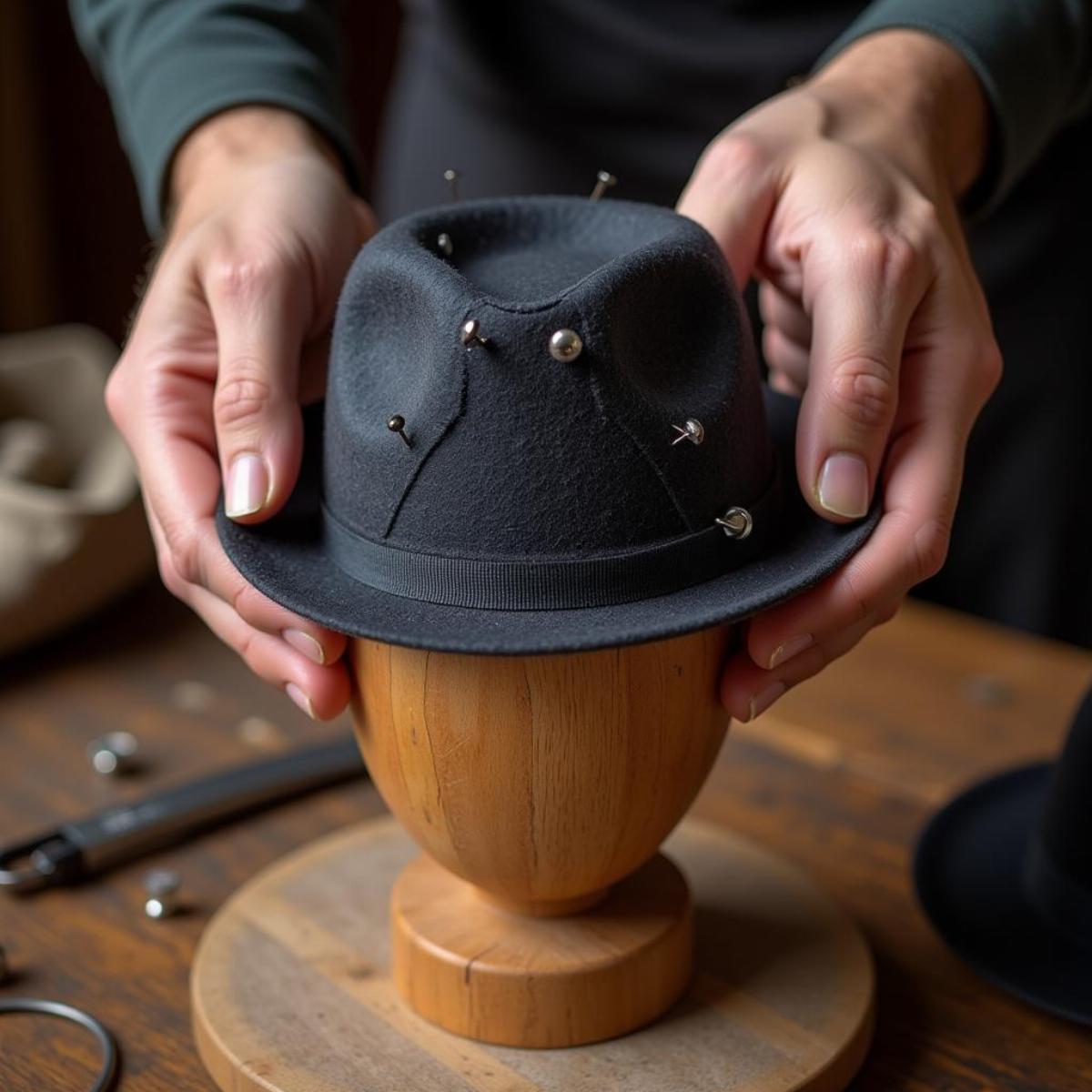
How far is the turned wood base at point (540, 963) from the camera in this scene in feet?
2.39

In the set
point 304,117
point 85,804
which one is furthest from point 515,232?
point 85,804

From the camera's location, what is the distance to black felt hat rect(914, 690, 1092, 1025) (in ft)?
2.62

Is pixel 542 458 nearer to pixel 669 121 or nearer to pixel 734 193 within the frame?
pixel 734 193

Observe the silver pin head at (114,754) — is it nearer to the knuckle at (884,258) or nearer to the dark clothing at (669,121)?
the dark clothing at (669,121)

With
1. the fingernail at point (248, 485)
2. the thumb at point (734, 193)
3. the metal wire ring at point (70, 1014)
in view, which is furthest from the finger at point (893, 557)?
the metal wire ring at point (70, 1014)

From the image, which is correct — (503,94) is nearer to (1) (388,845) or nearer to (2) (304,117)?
(2) (304,117)

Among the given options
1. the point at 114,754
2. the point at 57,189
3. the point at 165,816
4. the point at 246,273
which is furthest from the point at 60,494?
the point at 57,189

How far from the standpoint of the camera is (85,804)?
0.99m

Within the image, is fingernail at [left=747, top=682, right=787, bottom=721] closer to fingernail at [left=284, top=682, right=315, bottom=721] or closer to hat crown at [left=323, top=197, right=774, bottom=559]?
hat crown at [left=323, top=197, right=774, bottom=559]

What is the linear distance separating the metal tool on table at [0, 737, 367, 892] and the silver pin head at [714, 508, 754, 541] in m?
0.44

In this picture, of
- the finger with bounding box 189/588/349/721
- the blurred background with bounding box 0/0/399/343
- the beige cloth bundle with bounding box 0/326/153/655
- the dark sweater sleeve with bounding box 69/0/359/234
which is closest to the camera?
the finger with bounding box 189/588/349/721

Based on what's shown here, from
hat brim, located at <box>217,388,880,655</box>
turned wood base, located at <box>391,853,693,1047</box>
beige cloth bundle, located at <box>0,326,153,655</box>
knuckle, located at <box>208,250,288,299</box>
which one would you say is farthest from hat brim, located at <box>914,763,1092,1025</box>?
beige cloth bundle, located at <box>0,326,153,655</box>

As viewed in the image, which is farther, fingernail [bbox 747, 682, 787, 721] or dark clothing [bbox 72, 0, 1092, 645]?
dark clothing [bbox 72, 0, 1092, 645]

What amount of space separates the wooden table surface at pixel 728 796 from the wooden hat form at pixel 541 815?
0.45ft
